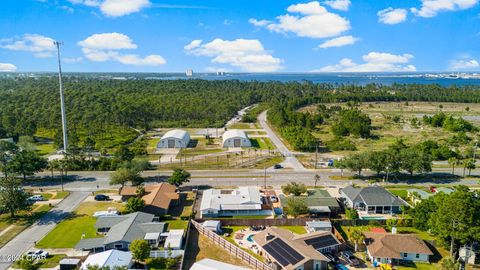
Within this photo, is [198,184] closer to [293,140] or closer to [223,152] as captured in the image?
[223,152]

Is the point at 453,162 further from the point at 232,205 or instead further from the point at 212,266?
the point at 212,266

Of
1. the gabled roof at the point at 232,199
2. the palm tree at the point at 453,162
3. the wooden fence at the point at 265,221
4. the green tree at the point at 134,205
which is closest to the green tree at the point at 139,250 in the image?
the wooden fence at the point at 265,221

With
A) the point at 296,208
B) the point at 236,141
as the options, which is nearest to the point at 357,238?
the point at 296,208

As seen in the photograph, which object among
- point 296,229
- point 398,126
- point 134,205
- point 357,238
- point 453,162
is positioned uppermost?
point 398,126

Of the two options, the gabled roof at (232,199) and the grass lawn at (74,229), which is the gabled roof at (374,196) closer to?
the gabled roof at (232,199)

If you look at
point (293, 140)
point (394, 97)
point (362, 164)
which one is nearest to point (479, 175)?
point (362, 164)

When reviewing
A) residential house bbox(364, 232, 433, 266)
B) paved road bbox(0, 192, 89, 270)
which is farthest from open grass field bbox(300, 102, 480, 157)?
paved road bbox(0, 192, 89, 270)
